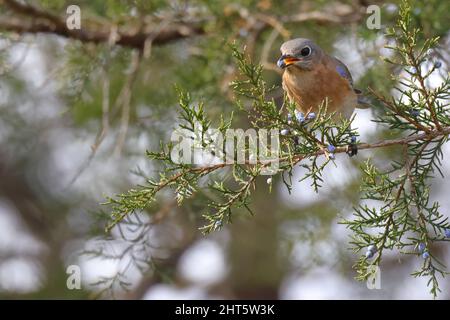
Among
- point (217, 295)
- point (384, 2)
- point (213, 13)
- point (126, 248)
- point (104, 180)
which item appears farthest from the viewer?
point (217, 295)

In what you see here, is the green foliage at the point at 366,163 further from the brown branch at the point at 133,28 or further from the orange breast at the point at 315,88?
the brown branch at the point at 133,28

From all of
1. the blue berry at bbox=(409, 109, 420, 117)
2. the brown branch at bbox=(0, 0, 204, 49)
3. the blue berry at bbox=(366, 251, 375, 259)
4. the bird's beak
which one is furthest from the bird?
the brown branch at bbox=(0, 0, 204, 49)

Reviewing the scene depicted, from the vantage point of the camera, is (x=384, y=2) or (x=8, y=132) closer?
(x=384, y=2)

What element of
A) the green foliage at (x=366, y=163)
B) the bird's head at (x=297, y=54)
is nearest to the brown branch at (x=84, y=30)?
the bird's head at (x=297, y=54)

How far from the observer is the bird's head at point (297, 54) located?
14.8 ft

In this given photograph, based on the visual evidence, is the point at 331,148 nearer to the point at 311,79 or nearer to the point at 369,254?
the point at 369,254

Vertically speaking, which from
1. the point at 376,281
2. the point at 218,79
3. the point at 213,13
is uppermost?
the point at 213,13

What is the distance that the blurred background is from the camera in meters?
5.46

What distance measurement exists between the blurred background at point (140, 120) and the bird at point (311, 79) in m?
0.42

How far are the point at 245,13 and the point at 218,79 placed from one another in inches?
25.3

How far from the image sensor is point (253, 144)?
3436mm

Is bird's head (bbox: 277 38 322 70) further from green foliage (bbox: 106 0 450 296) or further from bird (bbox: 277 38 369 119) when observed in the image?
green foliage (bbox: 106 0 450 296)

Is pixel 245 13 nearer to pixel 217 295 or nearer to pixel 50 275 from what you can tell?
pixel 50 275

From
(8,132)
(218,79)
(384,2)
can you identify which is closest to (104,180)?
(8,132)
